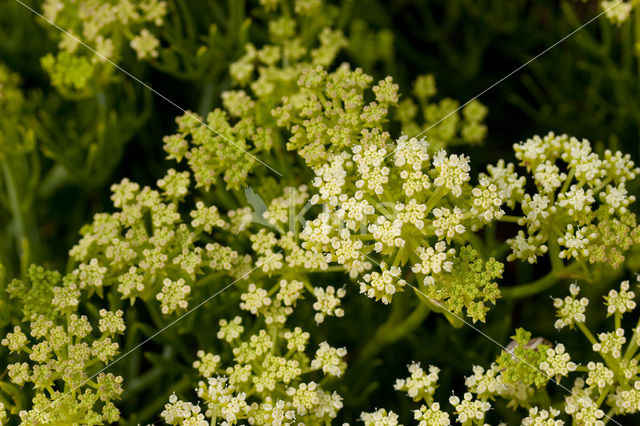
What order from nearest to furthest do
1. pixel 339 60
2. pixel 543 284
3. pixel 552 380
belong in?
1. pixel 552 380
2. pixel 543 284
3. pixel 339 60

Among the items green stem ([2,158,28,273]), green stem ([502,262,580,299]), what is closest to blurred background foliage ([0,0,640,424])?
green stem ([2,158,28,273])

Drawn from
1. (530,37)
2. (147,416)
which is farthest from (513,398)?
(530,37)

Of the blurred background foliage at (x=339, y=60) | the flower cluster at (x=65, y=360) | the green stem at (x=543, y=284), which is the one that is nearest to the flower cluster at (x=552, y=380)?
the green stem at (x=543, y=284)

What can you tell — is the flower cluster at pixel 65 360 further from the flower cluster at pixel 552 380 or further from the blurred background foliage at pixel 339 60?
the flower cluster at pixel 552 380

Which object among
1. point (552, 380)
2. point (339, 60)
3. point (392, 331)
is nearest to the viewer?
point (552, 380)

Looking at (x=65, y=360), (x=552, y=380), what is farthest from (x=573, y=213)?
(x=65, y=360)

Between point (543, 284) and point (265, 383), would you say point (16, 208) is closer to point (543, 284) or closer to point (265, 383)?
point (265, 383)

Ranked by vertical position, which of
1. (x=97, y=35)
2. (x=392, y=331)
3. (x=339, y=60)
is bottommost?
(x=392, y=331)
